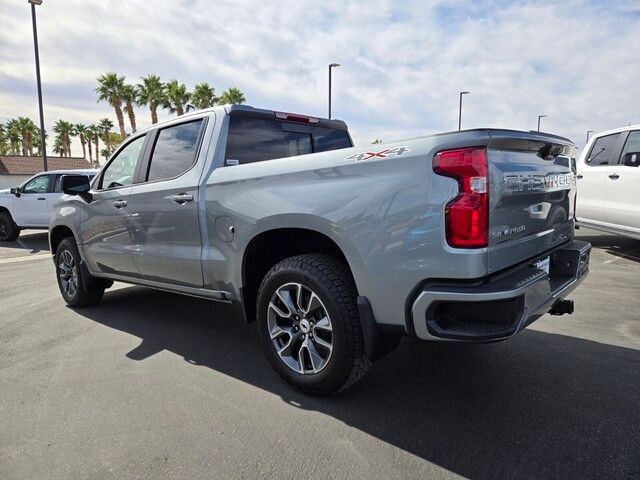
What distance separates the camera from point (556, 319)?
426 centimetres

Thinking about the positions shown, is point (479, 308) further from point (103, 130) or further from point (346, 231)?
point (103, 130)

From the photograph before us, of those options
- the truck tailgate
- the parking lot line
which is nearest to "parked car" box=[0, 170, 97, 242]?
the parking lot line

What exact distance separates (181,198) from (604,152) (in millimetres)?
6798

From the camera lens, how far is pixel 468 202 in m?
2.16

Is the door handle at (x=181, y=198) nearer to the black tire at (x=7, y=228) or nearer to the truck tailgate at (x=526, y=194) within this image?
the truck tailgate at (x=526, y=194)

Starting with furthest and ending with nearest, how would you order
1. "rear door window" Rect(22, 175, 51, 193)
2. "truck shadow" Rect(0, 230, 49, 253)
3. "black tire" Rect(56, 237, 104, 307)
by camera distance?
"rear door window" Rect(22, 175, 51, 193)
"truck shadow" Rect(0, 230, 49, 253)
"black tire" Rect(56, 237, 104, 307)

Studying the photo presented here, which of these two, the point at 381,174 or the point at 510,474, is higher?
the point at 381,174

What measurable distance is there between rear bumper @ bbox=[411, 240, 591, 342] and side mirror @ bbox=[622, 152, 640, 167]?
5.28 metres

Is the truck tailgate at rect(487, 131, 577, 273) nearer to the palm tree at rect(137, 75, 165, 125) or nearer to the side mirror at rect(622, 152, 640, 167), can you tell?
the side mirror at rect(622, 152, 640, 167)

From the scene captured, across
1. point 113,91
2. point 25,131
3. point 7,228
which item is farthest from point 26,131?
point 7,228

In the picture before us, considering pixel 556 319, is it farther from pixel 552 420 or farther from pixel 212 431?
pixel 212 431

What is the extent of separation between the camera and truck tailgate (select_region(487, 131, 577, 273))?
2.26 m

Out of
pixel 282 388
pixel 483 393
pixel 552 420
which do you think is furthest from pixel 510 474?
pixel 282 388

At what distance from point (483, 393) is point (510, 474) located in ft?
2.57
